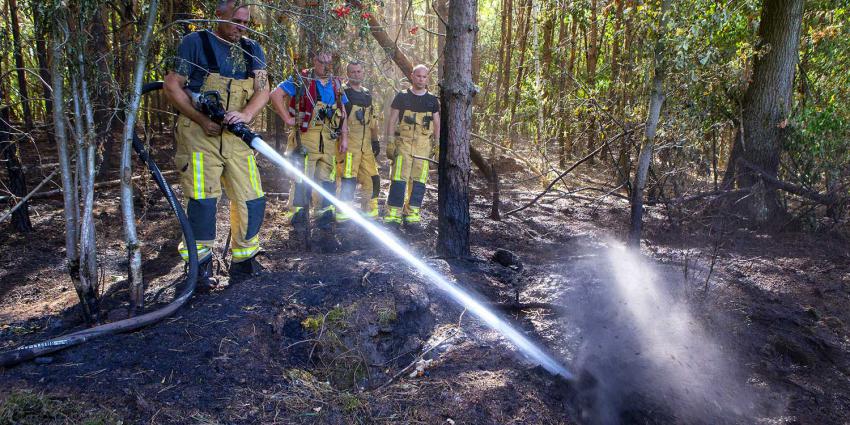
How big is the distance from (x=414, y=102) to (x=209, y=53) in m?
3.49

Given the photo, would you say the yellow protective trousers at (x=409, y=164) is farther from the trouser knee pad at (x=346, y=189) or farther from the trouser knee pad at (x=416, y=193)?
the trouser knee pad at (x=346, y=189)

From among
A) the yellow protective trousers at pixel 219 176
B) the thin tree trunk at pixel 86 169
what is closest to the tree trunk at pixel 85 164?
the thin tree trunk at pixel 86 169

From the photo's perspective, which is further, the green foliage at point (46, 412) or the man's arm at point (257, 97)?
the man's arm at point (257, 97)

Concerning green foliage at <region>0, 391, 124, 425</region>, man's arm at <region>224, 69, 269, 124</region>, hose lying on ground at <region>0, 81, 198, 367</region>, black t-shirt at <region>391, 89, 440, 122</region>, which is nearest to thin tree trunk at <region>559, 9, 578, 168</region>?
black t-shirt at <region>391, 89, 440, 122</region>

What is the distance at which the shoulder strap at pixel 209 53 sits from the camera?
3936 millimetres

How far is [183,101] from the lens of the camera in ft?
12.8

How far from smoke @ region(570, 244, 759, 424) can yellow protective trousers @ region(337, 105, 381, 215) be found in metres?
3.33

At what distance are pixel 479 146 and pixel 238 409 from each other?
41.5 feet

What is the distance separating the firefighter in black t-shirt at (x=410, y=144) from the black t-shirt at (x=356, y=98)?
40 centimetres

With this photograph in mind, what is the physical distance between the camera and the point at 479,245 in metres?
6.54

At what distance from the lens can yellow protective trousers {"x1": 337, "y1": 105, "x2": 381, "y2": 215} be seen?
700 cm

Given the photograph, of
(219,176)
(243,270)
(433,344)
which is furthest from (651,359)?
(219,176)

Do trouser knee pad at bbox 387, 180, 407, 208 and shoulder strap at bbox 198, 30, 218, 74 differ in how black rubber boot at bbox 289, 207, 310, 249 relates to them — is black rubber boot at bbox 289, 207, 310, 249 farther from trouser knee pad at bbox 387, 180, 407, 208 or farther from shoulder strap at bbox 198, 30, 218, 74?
shoulder strap at bbox 198, 30, 218, 74

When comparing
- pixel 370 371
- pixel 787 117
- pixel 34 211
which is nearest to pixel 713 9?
pixel 787 117
